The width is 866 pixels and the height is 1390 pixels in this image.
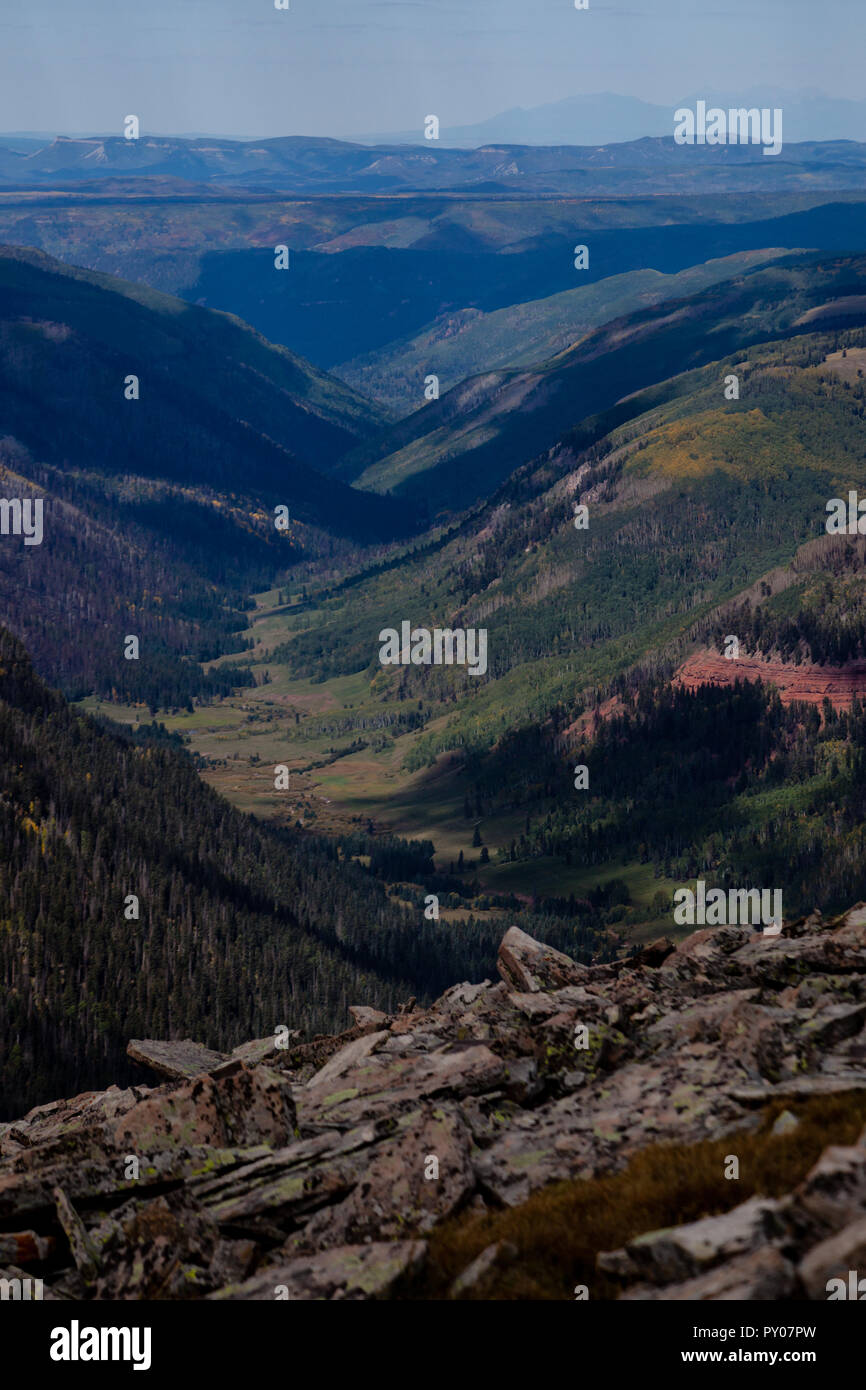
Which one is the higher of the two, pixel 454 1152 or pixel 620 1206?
pixel 620 1206

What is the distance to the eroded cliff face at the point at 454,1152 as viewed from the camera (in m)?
34.1

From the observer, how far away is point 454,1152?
45250 mm

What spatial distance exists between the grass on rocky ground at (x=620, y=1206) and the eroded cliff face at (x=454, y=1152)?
0.62 m

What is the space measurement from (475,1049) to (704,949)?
17.3 metres

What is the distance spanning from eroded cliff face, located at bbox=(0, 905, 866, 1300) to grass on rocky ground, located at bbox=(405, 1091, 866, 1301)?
62cm

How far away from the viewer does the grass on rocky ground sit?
120 ft

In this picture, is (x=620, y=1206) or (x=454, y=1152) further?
(x=454, y=1152)

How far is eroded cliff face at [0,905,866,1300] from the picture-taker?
34125mm

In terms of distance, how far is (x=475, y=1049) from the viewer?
2244 inches

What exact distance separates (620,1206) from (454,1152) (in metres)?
8.09

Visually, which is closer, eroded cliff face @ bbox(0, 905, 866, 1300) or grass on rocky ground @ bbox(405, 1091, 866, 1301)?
eroded cliff face @ bbox(0, 905, 866, 1300)
